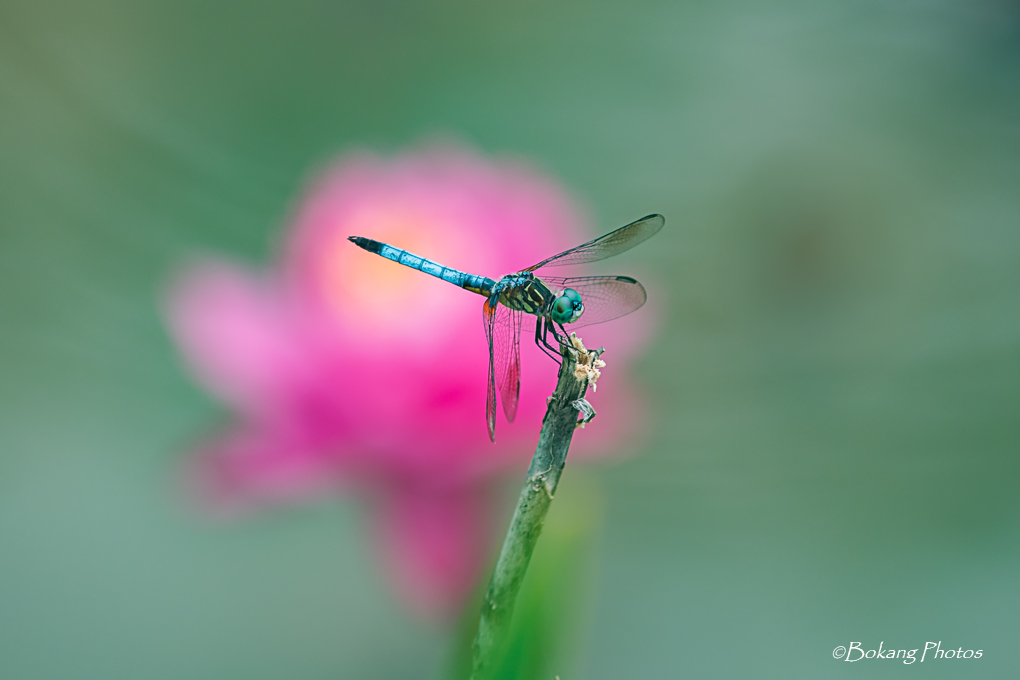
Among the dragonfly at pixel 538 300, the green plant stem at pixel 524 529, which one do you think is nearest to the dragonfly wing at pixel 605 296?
the dragonfly at pixel 538 300

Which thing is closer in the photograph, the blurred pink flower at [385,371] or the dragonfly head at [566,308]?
the dragonfly head at [566,308]

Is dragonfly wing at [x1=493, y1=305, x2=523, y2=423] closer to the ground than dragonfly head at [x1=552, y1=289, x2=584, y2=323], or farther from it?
closer to the ground

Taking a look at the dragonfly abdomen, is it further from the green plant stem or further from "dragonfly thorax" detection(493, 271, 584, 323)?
the green plant stem

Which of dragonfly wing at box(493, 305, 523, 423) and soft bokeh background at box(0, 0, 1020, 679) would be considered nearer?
dragonfly wing at box(493, 305, 523, 423)

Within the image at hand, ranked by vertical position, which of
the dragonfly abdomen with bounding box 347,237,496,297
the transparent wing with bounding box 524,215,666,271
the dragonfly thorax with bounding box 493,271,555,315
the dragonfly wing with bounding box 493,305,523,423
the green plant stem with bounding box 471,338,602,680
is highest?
the transparent wing with bounding box 524,215,666,271

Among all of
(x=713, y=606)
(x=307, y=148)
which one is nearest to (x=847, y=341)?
(x=713, y=606)

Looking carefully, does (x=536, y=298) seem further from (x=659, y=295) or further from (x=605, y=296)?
(x=659, y=295)

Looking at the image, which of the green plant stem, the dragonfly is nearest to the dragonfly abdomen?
the dragonfly

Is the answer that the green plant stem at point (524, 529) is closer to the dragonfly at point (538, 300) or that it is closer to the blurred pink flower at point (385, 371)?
the dragonfly at point (538, 300)
